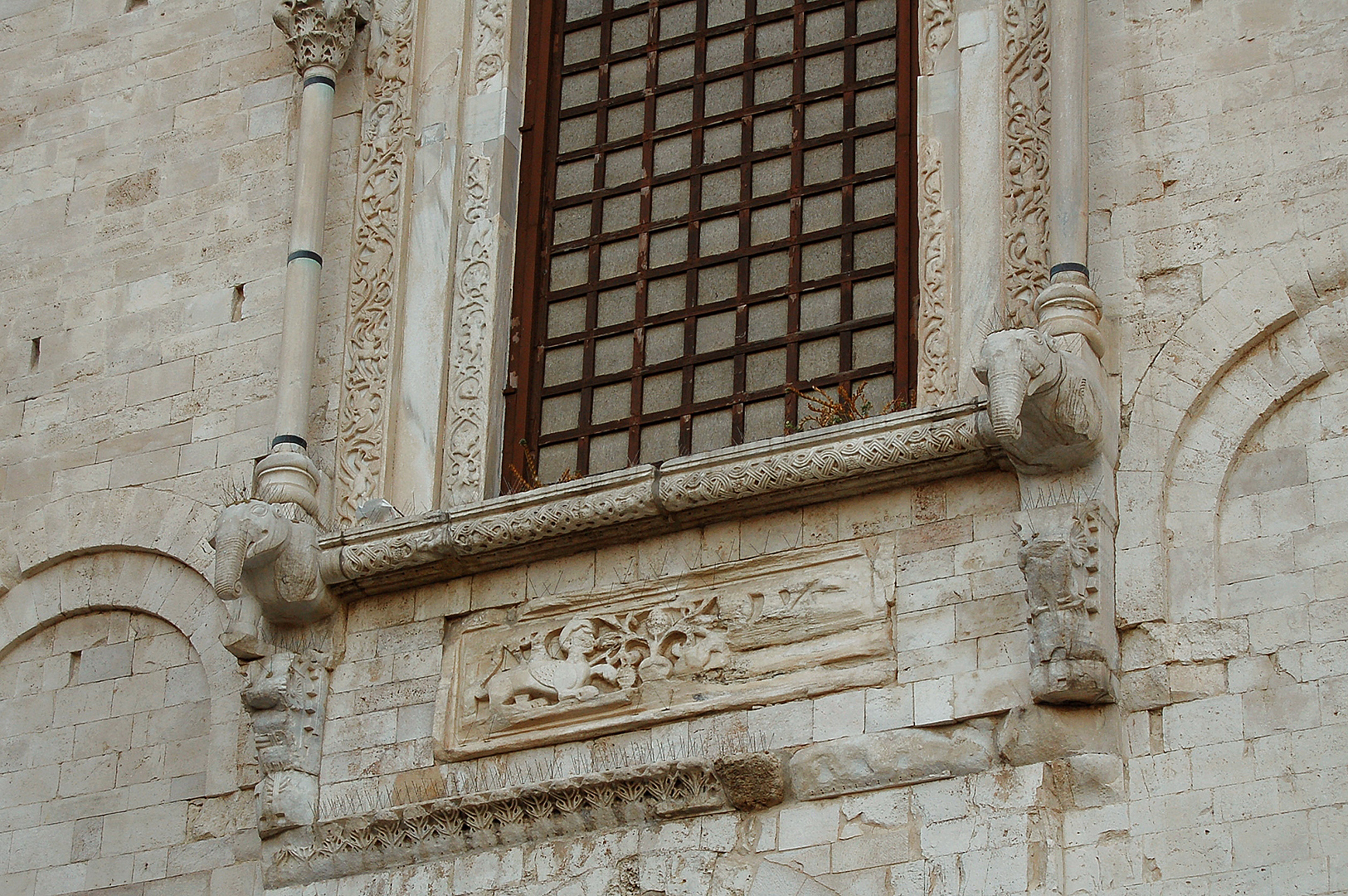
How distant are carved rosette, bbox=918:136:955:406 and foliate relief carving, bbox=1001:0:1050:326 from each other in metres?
0.28

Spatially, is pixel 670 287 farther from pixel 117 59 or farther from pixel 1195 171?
pixel 117 59

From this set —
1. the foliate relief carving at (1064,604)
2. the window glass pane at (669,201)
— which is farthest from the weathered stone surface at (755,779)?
the window glass pane at (669,201)

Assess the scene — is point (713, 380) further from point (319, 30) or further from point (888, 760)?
point (319, 30)

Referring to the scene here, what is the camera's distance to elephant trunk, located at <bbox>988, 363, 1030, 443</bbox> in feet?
30.4

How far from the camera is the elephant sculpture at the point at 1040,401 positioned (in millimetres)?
9312

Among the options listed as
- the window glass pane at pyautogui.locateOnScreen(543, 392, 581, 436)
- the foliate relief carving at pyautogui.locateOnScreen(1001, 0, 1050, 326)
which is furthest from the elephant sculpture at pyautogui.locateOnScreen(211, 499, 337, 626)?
the foliate relief carving at pyautogui.locateOnScreen(1001, 0, 1050, 326)

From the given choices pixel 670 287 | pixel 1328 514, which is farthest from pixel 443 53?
pixel 1328 514

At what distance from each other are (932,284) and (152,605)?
11.6 ft

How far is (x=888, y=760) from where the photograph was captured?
945cm

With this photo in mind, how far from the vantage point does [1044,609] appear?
9.34 m

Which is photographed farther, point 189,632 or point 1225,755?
point 189,632

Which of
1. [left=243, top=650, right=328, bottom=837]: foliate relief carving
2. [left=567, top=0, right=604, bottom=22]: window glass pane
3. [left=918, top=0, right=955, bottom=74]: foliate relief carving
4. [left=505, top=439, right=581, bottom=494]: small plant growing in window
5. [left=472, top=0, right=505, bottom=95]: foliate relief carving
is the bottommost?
[left=243, top=650, right=328, bottom=837]: foliate relief carving

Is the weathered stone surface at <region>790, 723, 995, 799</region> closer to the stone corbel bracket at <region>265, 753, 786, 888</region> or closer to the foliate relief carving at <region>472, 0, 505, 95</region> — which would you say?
the stone corbel bracket at <region>265, 753, 786, 888</region>

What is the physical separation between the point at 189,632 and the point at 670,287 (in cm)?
243
